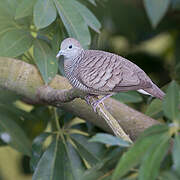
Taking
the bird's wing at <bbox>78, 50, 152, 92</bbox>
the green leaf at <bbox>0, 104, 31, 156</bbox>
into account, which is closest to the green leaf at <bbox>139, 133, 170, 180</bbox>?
the bird's wing at <bbox>78, 50, 152, 92</bbox>

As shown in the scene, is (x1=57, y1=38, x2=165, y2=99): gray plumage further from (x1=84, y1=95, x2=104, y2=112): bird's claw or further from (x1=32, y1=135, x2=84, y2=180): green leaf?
(x1=32, y1=135, x2=84, y2=180): green leaf

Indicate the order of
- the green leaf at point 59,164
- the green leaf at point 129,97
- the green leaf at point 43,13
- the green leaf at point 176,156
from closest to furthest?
1. the green leaf at point 176,156
2. the green leaf at point 43,13
3. the green leaf at point 59,164
4. the green leaf at point 129,97

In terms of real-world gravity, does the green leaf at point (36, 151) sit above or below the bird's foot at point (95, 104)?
below

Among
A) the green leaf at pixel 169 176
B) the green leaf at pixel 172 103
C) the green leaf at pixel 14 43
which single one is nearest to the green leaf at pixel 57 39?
the green leaf at pixel 14 43

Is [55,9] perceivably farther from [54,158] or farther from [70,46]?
[54,158]

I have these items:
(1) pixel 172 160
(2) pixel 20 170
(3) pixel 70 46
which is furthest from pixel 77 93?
(2) pixel 20 170

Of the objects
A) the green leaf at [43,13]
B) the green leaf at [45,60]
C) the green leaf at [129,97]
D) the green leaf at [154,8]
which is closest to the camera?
the green leaf at [43,13]

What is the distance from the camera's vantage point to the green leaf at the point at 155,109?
2.29 metres

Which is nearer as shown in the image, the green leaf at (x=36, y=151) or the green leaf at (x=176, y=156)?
the green leaf at (x=176, y=156)

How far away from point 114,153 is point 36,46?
1081 mm

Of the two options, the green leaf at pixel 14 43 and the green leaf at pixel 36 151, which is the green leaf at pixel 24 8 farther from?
the green leaf at pixel 36 151

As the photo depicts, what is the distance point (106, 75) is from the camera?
6.75 feet

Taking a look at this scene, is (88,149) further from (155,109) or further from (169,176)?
(169,176)

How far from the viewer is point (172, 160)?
125 centimetres
